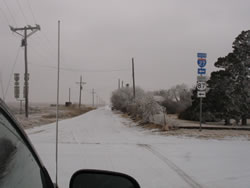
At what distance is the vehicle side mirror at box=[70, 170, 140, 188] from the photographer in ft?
4.91

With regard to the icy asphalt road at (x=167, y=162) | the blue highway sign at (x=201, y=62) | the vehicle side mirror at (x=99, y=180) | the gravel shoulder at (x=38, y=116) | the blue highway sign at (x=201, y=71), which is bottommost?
the gravel shoulder at (x=38, y=116)

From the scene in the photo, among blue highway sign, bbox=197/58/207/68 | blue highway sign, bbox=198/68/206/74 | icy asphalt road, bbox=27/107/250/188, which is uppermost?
blue highway sign, bbox=197/58/207/68

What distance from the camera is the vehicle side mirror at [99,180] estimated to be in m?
1.50

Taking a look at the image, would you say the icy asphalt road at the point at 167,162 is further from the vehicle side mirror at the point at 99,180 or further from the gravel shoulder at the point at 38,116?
the vehicle side mirror at the point at 99,180

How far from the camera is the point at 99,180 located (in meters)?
1.54

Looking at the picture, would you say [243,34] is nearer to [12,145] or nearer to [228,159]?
[228,159]

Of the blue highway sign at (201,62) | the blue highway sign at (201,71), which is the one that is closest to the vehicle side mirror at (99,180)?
Answer: the blue highway sign at (201,71)

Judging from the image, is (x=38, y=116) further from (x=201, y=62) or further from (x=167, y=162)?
(x=167, y=162)

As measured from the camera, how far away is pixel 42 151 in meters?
6.94

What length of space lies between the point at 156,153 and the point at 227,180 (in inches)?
106

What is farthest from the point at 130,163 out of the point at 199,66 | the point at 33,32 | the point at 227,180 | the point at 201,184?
the point at 33,32

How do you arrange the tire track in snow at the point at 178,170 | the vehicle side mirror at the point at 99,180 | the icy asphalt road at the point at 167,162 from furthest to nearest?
the icy asphalt road at the point at 167,162 → the tire track in snow at the point at 178,170 → the vehicle side mirror at the point at 99,180

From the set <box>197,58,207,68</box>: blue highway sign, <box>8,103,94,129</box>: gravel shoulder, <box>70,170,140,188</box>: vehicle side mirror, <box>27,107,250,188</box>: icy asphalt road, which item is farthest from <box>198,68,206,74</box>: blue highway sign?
<box>70,170,140,188</box>: vehicle side mirror

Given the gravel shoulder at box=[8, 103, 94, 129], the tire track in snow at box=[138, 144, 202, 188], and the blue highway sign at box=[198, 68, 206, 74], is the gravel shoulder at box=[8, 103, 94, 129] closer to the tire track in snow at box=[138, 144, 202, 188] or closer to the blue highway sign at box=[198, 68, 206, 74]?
the tire track in snow at box=[138, 144, 202, 188]
